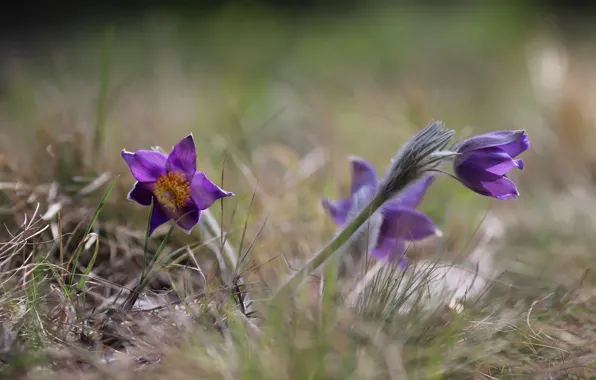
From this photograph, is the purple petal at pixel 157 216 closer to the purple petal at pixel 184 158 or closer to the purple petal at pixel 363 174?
the purple petal at pixel 184 158

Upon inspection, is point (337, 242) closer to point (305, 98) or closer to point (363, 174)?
point (363, 174)

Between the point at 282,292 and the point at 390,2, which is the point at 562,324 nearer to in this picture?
the point at 282,292

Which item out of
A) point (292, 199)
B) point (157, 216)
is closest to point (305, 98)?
point (292, 199)

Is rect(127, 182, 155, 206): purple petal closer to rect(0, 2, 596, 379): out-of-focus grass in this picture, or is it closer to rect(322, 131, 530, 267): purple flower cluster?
rect(0, 2, 596, 379): out-of-focus grass

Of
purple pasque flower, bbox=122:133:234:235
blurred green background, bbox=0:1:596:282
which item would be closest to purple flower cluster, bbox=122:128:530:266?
purple pasque flower, bbox=122:133:234:235

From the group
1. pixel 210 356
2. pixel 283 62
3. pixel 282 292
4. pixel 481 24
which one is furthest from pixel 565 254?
pixel 481 24

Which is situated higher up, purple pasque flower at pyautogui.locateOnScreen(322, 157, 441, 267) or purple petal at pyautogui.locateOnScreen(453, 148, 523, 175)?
purple petal at pyautogui.locateOnScreen(453, 148, 523, 175)
